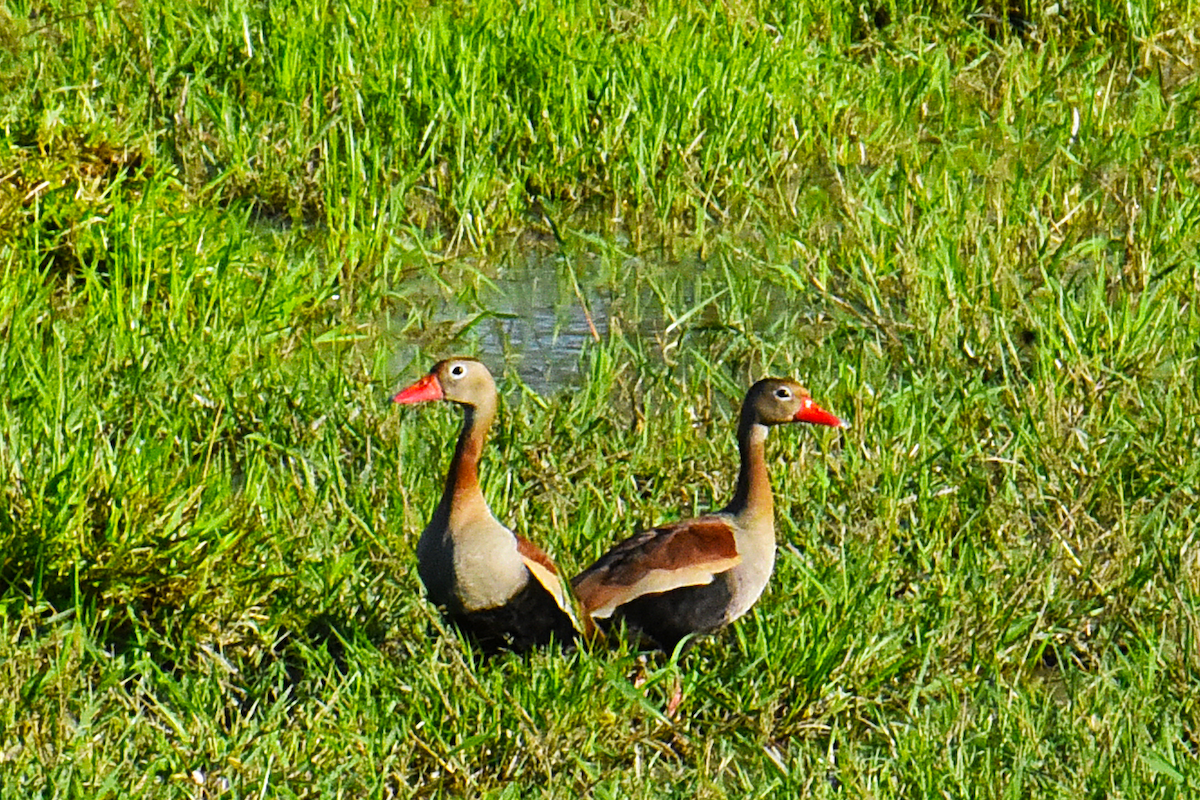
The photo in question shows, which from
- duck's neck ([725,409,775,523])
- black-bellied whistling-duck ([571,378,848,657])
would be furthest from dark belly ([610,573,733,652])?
duck's neck ([725,409,775,523])

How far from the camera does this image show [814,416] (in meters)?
4.70

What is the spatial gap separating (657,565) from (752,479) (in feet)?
1.31

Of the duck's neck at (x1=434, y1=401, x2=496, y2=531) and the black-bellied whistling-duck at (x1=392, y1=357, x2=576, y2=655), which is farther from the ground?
the duck's neck at (x1=434, y1=401, x2=496, y2=531)

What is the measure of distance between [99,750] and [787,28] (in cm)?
448

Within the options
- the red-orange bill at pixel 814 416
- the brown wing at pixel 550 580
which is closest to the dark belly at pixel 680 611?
the brown wing at pixel 550 580

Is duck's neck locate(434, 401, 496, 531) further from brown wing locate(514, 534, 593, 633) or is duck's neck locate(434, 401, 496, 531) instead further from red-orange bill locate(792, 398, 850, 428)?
red-orange bill locate(792, 398, 850, 428)

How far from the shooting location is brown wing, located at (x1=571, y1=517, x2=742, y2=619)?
424 cm

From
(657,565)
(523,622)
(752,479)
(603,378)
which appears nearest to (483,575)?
(523,622)

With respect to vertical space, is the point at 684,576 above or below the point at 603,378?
above

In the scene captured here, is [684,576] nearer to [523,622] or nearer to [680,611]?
[680,611]

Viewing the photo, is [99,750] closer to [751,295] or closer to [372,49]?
[751,295]

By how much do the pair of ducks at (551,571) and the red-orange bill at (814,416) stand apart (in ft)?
0.96

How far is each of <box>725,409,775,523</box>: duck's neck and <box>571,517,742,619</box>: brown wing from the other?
11cm

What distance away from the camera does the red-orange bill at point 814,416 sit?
468 cm
